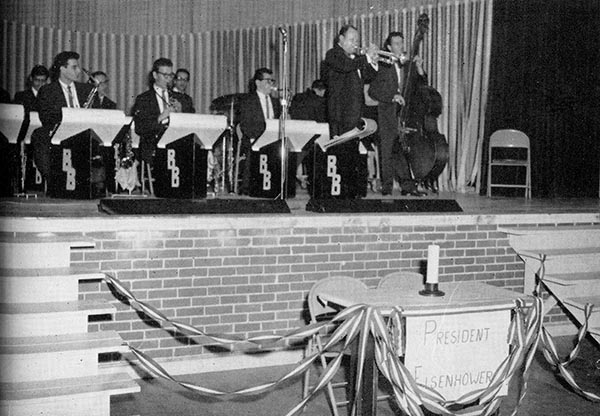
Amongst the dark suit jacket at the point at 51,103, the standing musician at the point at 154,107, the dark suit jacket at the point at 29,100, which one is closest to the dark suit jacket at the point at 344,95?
the standing musician at the point at 154,107

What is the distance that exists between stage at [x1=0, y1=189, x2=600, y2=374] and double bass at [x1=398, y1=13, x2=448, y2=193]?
147 cm

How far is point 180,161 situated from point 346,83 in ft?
6.10

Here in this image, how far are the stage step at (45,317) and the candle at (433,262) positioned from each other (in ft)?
6.54

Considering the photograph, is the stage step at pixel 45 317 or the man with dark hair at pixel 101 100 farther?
the man with dark hair at pixel 101 100

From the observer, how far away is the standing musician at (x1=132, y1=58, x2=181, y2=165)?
782cm

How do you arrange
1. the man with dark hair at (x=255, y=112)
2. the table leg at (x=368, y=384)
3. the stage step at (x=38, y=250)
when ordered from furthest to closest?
1. the man with dark hair at (x=255, y=112)
2. the stage step at (x=38, y=250)
3. the table leg at (x=368, y=384)

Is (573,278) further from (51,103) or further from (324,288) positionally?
(51,103)

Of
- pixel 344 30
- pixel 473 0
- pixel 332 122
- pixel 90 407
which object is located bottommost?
pixel 90 407

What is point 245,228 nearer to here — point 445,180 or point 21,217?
point 21,217

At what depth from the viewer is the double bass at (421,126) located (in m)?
7.75

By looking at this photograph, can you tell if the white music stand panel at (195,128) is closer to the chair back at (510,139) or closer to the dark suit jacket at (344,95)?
the dark suit jacket at (344,95)

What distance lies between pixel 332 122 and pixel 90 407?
411 cm

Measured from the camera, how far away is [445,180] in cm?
1064

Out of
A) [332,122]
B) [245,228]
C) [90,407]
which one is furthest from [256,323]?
[332,122]
